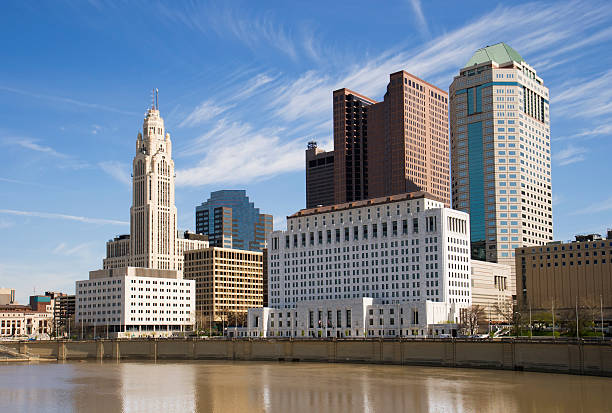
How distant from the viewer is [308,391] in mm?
120188

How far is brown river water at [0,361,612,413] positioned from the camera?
10356cm

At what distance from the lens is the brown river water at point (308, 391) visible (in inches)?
4077

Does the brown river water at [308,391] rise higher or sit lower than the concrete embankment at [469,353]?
lower

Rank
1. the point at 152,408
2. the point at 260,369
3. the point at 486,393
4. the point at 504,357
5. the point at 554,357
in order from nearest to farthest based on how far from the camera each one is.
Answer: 1. the point at 152,408
2. the point at 486,393
3. the point at 554,357
4. the point at 504,357
5. the point at 260,369

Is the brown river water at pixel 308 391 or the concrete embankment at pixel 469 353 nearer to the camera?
the brown river water at pixel 308 391

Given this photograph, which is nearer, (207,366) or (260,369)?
(260,369)

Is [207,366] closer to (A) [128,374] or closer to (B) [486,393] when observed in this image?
(A) [128,374]

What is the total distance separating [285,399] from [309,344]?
278 feet

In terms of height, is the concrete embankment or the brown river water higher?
the concrete embankment

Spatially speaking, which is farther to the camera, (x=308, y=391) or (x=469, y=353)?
(x=469, y=353)

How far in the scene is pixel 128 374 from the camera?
161750 mm

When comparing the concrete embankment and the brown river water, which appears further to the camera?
the concrete embankment

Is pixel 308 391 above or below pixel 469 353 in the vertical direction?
below

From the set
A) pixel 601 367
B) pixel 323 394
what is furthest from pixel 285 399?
pixel 601 367
